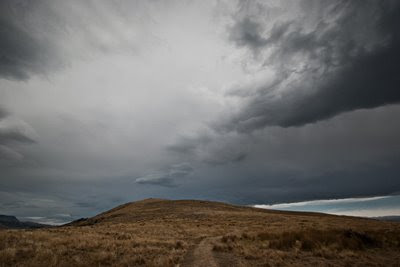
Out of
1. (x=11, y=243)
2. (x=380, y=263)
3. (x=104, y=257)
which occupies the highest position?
(x=11, y=243)

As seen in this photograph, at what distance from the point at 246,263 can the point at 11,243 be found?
1509 cm

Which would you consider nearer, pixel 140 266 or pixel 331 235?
pixel 140 266

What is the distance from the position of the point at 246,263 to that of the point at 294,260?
3.07 metres

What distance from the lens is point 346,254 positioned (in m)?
14.9

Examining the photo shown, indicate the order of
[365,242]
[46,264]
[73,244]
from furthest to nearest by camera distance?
[365,242]
[73,244]
[46,264]

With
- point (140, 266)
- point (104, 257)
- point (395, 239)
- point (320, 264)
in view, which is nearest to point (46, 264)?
point (104, 257)

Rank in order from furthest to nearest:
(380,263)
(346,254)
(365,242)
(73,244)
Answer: (365,242) < (73,244) < (346,254) < (380,263)

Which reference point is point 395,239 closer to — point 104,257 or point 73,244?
point 104,257

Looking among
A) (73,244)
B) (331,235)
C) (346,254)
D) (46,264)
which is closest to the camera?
(46,264)

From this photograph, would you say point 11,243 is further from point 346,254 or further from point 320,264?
point 346,254

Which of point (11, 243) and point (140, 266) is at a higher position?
point (11, 243)

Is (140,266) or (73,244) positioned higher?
(73,244)

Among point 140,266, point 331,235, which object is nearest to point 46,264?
point 140,266

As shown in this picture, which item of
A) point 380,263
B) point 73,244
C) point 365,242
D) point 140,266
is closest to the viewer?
point 140,266
